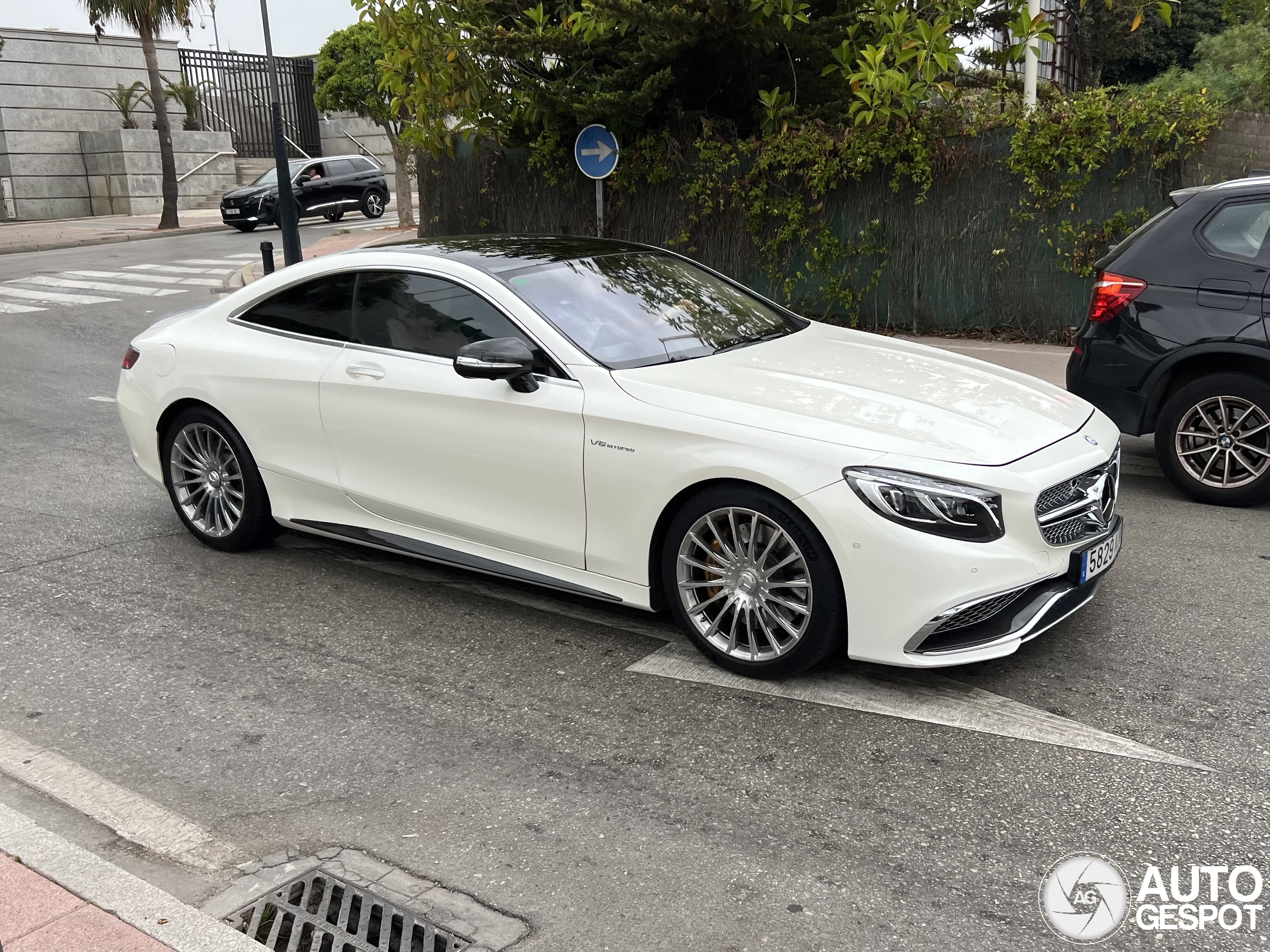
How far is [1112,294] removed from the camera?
22.4 ft

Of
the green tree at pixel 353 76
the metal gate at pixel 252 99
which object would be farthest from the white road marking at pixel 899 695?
the metal gate at pixel 252 99

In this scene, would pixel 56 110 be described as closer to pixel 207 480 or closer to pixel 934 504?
pixel 207 480

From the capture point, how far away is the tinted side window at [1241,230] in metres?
6.50

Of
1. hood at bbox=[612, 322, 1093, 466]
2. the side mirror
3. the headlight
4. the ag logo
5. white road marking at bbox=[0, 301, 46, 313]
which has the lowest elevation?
white road marking at bbox=[0, 301, 46, 313]

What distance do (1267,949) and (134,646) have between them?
4.18 meters

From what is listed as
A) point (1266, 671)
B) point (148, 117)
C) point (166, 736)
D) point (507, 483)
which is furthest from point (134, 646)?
point (148, 117)

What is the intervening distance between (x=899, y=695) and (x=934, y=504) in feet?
2.49

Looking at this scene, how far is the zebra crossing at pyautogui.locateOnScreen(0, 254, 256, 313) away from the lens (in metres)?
17.5

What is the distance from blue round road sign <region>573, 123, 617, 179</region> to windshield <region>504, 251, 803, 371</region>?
8.57 meters

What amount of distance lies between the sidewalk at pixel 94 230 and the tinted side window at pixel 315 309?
24.4 metres

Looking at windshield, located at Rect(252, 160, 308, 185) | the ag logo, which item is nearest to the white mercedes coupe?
the ag logo

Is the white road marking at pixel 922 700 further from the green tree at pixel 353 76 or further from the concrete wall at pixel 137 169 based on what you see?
the concrete wall at pixel 137 169

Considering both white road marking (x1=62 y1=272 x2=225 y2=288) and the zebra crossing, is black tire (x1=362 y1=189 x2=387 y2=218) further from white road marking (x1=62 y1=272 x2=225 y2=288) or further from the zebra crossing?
white road marking (x1=62 y1=272 x2=225 y2=288)

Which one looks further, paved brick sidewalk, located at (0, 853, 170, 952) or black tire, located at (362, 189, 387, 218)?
black tire, located at (362, 189, 387, 218)
